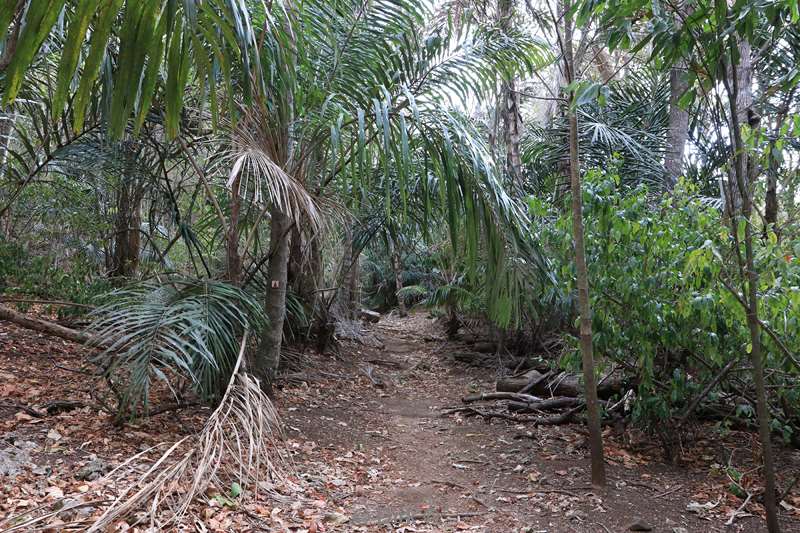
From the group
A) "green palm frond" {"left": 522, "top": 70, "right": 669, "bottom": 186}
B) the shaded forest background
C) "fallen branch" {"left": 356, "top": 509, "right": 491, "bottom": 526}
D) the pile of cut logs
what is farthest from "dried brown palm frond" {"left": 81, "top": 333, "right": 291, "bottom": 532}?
"green palm frond" {"left": 522, "top": 70, "right": 669, "bottom": 186}

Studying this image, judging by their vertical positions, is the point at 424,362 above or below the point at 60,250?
below

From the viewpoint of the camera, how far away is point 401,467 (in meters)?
4.15

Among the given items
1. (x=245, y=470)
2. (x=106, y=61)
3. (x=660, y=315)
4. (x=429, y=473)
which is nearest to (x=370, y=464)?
(x=429, y=473)

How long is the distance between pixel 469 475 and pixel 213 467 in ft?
6.01

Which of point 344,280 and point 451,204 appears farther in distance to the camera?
point 344,280

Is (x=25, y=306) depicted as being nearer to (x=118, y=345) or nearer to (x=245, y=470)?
(x=118, y=345)

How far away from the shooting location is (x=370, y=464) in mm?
4148

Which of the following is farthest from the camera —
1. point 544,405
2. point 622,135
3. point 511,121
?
point 511,121

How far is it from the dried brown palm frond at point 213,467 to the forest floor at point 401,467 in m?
0.12

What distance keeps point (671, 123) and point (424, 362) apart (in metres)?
4.75

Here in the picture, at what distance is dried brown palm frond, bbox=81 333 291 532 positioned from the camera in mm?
2553

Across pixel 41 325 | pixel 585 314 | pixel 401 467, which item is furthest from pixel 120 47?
pixel 41 325

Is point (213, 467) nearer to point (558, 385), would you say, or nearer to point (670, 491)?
point (670, 491)

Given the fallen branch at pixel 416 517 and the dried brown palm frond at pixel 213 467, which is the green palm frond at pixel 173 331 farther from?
the fallen branch at pixel 416 517
